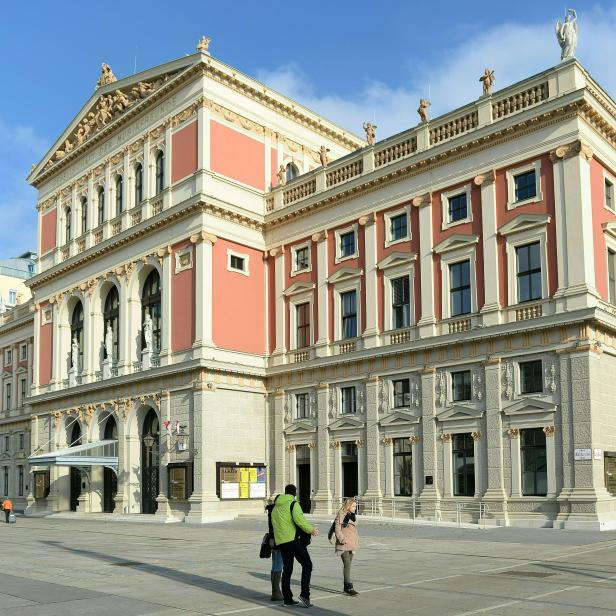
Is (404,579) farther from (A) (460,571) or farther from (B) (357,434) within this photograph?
(B) (357,434)

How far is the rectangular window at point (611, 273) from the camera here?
33844mm

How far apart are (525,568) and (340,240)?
2501 cm

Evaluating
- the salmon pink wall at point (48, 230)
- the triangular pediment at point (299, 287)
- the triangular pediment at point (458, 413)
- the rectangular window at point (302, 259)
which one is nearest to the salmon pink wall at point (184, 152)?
the rectangular window at point (302, 259)

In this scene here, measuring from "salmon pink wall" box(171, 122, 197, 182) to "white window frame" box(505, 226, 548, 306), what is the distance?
58.2 ft

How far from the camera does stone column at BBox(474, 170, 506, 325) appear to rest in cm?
3434

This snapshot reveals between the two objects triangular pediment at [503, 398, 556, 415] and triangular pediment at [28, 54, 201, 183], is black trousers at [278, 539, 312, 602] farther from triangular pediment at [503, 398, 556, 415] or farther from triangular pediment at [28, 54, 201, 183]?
triangular pediment at [28, 54, 201, 183]

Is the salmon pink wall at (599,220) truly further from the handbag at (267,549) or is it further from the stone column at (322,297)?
the handbag at (267,549)

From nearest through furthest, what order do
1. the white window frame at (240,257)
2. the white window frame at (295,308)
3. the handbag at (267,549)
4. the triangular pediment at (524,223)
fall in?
the handbag at (267,549), the triangular pediment at (524,223), the white window frame at (295,308), the white window frame at (240,257)

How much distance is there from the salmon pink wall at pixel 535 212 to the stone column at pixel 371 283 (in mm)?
6872

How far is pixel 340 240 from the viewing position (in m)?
42.0

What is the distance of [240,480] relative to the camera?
41.8m

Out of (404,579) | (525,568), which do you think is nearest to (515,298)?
(525,568)

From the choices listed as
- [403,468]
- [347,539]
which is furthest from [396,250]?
[347,539]

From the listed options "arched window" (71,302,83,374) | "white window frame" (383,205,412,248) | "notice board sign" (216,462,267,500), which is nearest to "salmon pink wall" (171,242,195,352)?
"notice board sign" (216,462,267,500)
